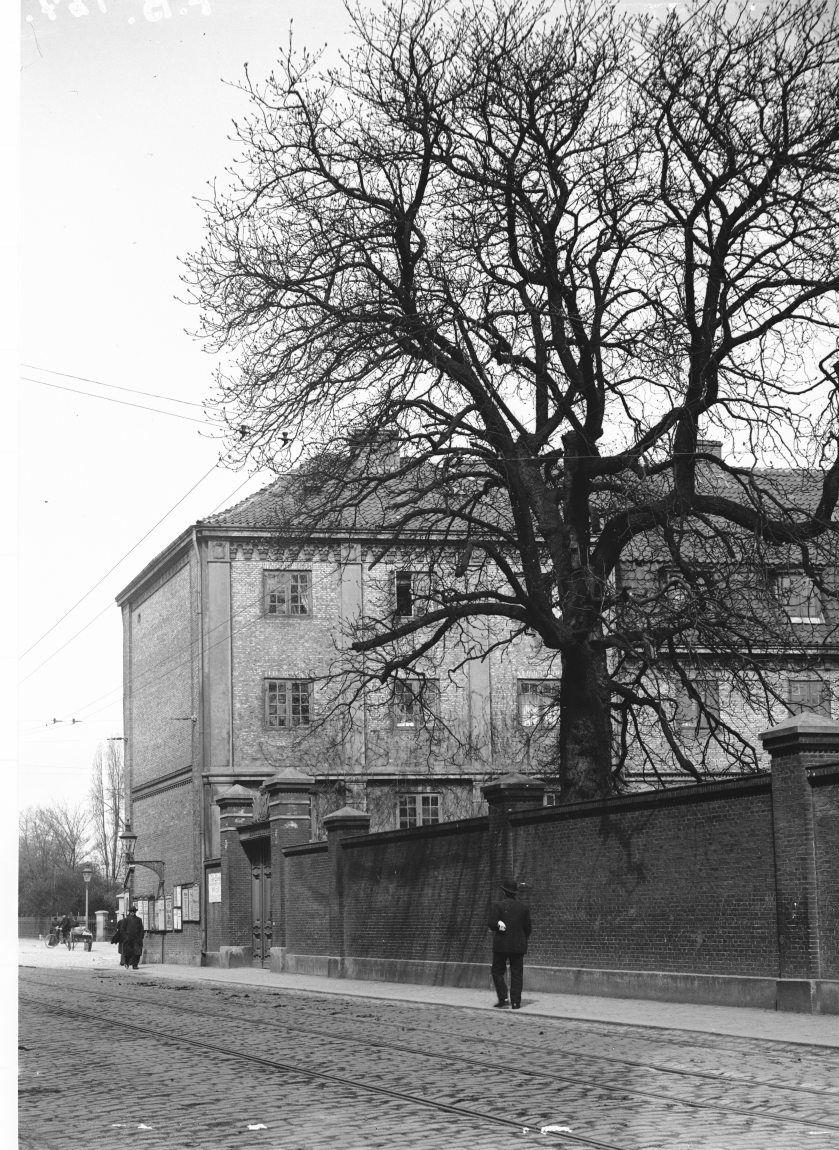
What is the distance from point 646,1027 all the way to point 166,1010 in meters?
8.07

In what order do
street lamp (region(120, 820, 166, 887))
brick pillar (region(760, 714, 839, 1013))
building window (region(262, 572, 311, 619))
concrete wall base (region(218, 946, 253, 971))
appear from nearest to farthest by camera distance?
brick pillar (region(760, 714, 839, 1013)) → concrete wall base (region(218, 946, 253, 971)) → building window (region(262, 572, 311, 619)) → street lamp (region(120, 820, 166, 887))

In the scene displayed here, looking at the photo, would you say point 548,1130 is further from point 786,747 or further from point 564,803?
point 564,803

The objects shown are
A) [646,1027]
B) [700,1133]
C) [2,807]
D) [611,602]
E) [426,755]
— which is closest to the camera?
[2,807]

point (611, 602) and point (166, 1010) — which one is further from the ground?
point (611, 602)

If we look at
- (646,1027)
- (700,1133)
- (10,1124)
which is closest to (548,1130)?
(700,1133)

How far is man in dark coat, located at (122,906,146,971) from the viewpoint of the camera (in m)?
38.5

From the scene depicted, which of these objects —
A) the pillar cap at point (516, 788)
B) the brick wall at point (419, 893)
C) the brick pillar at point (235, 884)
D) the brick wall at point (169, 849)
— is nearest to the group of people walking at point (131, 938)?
the brick wall at point (169, 849)

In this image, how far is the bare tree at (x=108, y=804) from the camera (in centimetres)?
9512

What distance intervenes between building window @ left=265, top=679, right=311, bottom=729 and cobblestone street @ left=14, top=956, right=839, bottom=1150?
1016 inches

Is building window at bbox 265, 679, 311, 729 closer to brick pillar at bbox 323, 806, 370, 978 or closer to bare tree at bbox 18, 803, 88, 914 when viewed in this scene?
brick pillar at bbox 323, 806, 370, 978

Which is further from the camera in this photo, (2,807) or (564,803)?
(564,803)

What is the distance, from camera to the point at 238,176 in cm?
2105

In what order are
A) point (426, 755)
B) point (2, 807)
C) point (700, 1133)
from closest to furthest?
point (2, 807)
point (700, 1133)
point (426, 755)

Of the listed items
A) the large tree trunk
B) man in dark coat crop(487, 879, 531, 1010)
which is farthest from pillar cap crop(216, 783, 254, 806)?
man in dark coat crop(487, 879, 531, 1010)
